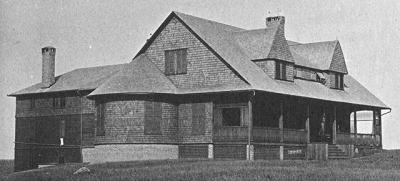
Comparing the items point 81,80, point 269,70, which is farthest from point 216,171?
point 81,80

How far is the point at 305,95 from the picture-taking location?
5034 centimetres

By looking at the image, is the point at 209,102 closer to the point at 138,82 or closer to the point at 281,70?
the point at 138,82

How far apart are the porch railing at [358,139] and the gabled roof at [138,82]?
15.2 meters

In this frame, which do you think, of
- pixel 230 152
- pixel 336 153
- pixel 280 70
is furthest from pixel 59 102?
pixel 336 153

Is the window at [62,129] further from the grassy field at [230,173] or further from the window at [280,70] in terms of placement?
the grassy field at [230,173]

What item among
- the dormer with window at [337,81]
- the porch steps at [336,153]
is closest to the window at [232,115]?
the porch steps at [336,153]

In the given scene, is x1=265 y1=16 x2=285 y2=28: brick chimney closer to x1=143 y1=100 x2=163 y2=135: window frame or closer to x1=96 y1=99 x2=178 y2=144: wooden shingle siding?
x1=96 y1=99 x2=178 y2=144: wooden shingle siding

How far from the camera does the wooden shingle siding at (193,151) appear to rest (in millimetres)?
47250

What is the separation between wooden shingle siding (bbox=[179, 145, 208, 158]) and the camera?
47.2m

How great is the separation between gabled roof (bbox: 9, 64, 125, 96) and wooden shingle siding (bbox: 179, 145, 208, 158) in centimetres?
1056

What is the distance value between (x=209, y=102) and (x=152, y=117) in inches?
145

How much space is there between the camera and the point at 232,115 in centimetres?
4984

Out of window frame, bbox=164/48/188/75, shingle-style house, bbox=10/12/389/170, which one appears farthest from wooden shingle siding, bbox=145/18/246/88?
window frame, bbox=164/48/188/75

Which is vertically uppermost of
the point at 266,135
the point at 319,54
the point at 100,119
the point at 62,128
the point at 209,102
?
the point at 319,54
